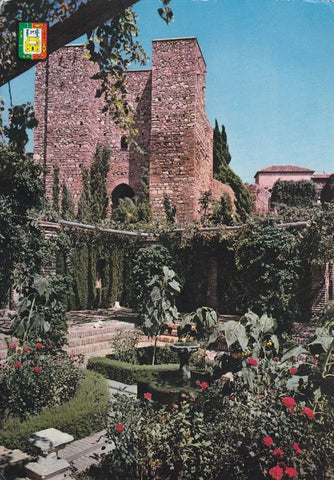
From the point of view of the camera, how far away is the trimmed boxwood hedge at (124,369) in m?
7.33

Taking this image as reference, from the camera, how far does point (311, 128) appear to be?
4.04 meters

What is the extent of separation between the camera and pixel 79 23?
7.98 ft

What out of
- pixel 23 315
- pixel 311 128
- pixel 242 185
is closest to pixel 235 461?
pixel 311 128

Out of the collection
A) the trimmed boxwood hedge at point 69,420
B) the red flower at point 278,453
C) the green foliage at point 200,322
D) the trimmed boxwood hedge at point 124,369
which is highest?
the green foliage at point 200,322

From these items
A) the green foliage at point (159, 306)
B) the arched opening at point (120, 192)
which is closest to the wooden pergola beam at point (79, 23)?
the green foliage at point (159, 306)

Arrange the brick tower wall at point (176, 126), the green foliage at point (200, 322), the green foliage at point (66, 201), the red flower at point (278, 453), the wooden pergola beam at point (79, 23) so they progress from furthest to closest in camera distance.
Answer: the green foliage at point (66, 201), the brick tower wall at point (176, 126), the green foliage at point (200, 322), the red flower at point (278, 453), the wooden pergola beam at point (79, 23)

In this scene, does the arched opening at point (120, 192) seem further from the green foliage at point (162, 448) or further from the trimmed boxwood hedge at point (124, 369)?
the green foliage at point (162, 448)

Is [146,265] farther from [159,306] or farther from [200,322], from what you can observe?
[200,322]

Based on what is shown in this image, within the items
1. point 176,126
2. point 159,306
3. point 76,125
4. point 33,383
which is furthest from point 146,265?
point 76,125

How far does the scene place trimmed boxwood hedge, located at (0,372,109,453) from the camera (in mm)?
4555

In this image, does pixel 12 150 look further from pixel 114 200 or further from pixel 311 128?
pixel 114 200

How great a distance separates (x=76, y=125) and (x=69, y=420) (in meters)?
15.7

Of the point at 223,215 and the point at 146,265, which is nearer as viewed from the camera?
the point at 146,265

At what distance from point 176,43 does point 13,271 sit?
1311cm
